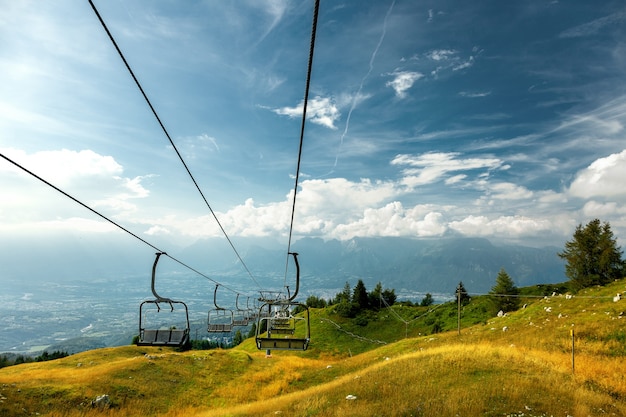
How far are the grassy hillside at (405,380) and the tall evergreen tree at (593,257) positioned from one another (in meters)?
15.4

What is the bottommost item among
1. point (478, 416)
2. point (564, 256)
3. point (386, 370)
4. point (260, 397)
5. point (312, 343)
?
point (312, 343)

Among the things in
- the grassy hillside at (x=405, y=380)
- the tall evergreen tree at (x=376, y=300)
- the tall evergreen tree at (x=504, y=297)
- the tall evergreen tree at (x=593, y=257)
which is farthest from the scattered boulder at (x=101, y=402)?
the tall evergreen tree at (x=376, y=300)

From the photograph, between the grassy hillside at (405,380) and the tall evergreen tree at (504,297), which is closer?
the grassy hillside at (405,380)

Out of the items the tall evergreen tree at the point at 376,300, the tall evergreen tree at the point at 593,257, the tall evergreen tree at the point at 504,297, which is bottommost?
the tall evergreen tree at the point at 376,300

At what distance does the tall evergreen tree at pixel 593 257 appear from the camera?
6003cm

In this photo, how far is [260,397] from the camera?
35938 millimetres

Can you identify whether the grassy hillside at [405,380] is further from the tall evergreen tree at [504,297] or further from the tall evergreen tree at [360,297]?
the tall evergreen tree at [360,297]

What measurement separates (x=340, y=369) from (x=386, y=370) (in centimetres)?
1429

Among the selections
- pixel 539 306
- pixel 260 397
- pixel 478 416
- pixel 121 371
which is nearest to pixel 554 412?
pixel 478 416

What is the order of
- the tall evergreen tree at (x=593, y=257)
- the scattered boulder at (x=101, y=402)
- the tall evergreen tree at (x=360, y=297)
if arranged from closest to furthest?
the scattered boulder at (x=101, y=402) → the tall evergreen tree at (x=593, y=257) → the tall evergreen tree at (x=360, y=297)

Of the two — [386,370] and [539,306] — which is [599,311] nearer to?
[539,306]

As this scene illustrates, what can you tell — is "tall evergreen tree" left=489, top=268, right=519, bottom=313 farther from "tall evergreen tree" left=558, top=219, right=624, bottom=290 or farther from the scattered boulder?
the scattered boulder

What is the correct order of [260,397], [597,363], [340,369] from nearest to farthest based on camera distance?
[597,363], [260,397], [340,369]

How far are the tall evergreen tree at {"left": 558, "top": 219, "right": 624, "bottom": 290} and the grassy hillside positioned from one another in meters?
15.4
